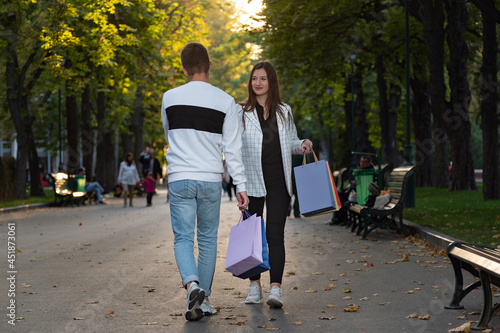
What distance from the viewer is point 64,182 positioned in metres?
29.6

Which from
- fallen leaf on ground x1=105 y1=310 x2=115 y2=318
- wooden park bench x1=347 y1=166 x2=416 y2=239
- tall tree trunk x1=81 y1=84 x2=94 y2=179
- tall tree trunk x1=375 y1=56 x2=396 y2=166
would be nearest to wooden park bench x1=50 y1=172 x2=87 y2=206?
tall tree trunk x1=81 y1=84 x2=94 y2=179

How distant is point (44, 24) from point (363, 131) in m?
13.7

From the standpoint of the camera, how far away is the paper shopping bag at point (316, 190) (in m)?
6.80

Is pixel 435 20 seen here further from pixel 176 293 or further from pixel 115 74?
pixel 176 293

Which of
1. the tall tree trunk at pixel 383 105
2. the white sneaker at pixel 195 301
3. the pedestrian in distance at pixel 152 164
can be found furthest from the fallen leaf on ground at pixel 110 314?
the tall tree trunk at pixel 383 105

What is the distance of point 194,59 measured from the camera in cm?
626

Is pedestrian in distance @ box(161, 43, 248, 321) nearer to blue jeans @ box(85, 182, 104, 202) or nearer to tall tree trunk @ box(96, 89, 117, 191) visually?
blue jeans @ box(85, 182, 104, 202)

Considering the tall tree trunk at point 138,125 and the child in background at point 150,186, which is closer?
the child in background at point 150,186

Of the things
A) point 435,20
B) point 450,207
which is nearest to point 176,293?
point 450,207

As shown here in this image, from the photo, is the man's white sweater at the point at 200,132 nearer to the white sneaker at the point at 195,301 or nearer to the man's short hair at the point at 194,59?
the man's short hair at the point at 194,59

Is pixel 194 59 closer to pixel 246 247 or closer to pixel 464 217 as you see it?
pixel 246 247

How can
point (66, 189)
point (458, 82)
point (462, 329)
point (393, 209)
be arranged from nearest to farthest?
point (462, 329), point (393, 209), point (458, 82), point (66, 189)

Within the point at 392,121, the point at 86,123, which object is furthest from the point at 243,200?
the point at 86,123

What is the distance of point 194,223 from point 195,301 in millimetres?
600
